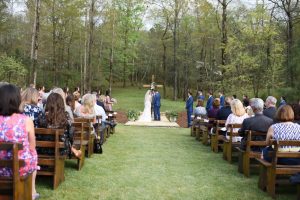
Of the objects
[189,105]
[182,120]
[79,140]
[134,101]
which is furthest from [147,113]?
[134,101]

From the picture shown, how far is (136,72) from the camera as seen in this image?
211ft

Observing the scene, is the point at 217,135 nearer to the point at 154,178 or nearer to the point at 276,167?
the point at 154,178

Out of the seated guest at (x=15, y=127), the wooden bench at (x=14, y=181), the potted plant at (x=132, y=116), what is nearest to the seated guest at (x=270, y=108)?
the seated guest at (x=15, y=127)

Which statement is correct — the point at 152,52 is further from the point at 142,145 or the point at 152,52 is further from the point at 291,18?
the point at 142,145

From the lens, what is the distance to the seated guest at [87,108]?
9.80 meters

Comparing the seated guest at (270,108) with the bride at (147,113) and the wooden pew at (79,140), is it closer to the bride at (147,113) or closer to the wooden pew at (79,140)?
the wooden pew at (79,140)

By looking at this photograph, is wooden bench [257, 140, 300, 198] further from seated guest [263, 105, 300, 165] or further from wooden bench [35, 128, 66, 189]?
wooden bench [35, 128, 66, 189]

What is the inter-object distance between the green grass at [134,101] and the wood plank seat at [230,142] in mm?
26162

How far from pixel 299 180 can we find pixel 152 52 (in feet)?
176

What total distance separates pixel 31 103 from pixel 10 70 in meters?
20.3

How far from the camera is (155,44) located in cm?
5491

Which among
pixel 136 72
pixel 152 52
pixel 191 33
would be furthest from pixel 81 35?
pixel 136 72

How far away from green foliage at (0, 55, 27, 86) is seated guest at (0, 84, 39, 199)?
2181 cm

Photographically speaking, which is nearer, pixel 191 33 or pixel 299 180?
pixel 299 180
